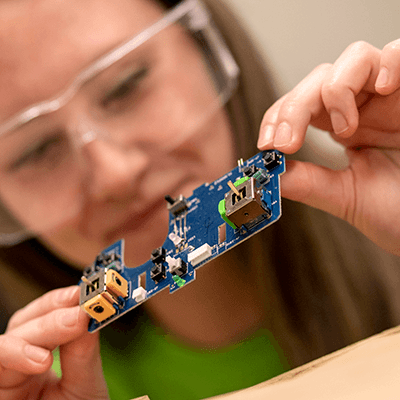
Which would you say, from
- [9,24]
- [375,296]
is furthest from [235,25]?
[375,296]

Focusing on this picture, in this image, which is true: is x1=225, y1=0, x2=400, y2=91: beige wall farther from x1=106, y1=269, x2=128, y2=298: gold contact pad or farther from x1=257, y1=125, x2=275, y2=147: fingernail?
x1=106, y1=269, x2=128, y2=298: gold contact pad

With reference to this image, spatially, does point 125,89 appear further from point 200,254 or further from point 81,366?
point 81,366

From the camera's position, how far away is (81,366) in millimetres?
1034

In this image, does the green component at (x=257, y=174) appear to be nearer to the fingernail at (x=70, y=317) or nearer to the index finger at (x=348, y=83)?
the index finger at (x=348, y=83)

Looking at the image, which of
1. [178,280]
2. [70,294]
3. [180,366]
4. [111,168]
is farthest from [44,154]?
[180,366]

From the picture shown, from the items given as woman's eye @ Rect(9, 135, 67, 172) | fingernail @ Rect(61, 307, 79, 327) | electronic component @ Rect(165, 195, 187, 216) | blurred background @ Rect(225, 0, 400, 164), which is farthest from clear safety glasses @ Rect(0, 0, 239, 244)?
fingernail @ Rect(61, 307, 79, 327)

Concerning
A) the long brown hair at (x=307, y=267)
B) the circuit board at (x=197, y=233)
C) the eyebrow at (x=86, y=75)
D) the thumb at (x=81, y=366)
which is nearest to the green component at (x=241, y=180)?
the circuit board at (x=197, y=233)

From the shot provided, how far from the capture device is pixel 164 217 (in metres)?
1.36

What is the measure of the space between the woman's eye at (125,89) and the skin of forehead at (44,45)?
0.14 metres

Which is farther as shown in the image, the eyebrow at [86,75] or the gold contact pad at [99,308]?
the eyebrow at [86,75]

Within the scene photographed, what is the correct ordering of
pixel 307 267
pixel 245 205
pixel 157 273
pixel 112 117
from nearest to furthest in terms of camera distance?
pixel 245 205
pixel 157 273
pixel 307 267
pixel 112 117

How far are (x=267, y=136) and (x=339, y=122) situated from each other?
16cm

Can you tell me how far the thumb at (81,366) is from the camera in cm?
103

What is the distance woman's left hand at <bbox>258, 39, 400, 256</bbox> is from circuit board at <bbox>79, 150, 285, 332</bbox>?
0.25ft
